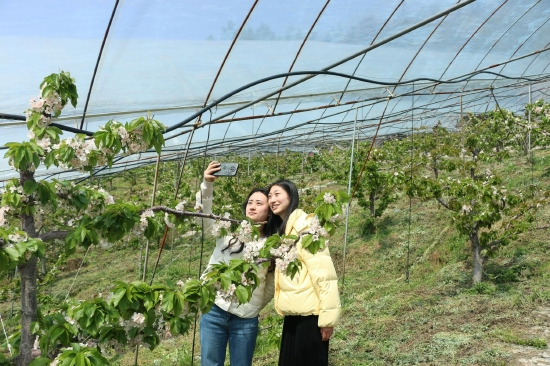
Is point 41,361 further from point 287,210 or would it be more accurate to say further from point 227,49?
point 227,49

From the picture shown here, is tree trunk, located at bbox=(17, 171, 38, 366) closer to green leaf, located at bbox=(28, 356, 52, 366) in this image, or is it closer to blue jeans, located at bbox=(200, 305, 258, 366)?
green leaf, located at bbox=(28, 356, 52, 366)

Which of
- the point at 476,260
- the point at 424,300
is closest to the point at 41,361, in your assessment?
the point at 424,300

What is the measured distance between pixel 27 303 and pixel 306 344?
1621 millimetres

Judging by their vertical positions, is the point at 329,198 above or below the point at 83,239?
above

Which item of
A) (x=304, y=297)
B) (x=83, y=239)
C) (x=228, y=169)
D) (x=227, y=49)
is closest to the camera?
(x=83, y=239)

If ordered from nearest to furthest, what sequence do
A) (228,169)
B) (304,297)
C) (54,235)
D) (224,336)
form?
(54,235) < (228,169) < (304,297) < (224,336)

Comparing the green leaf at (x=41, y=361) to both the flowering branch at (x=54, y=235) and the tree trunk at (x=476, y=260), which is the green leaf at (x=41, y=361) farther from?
the tree trunk at (x=476, y=260)

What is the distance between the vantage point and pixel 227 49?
16.7 feet

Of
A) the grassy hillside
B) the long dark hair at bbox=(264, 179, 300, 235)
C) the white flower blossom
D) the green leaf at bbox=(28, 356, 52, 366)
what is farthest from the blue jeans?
the green leaf at bbox=(28, 356, 52, 366)

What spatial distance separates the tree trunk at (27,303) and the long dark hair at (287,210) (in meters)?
1.42

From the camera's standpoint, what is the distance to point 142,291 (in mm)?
1930

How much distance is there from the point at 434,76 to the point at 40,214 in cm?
704

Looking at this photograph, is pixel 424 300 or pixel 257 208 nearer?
pixel 257 208

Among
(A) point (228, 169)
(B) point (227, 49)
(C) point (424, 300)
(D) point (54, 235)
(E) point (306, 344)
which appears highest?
(B) point (227, 49)
